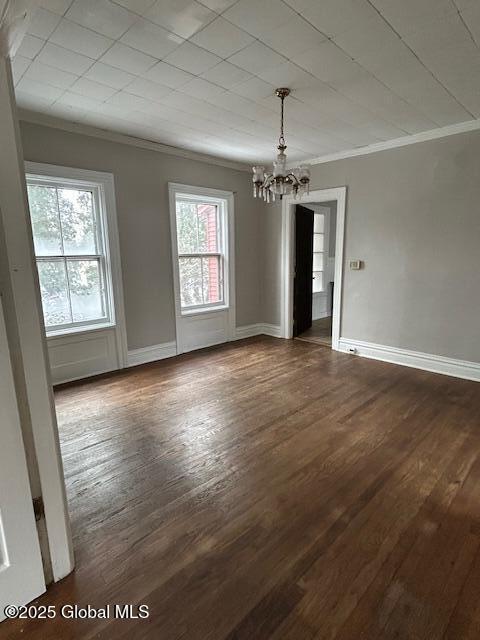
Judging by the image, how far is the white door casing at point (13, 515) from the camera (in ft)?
3.91

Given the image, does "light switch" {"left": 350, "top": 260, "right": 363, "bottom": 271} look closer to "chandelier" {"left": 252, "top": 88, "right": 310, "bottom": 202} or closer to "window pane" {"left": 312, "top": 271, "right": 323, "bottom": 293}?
"chandelier" {"left": 252, "top": 88, "right": 310, "bottom": 202}

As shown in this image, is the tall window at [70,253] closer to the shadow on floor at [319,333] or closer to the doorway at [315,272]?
the doorway at [315,272]

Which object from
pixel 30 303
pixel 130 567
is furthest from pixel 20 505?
pixel 30 303

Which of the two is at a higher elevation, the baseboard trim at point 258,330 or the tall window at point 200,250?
the tall window at point 200,250

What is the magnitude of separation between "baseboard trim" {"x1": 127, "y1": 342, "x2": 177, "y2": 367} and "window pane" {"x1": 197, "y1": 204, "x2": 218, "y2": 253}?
4.67 feet

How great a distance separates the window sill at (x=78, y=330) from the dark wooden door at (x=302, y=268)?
2895 mm

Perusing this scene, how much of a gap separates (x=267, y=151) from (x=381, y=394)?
3.21 m

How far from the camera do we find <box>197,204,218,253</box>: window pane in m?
4.72

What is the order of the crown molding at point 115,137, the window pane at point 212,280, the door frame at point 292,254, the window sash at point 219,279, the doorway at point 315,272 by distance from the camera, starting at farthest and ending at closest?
the doorway at point 315,272, the window pane at point 212,280, the window sash at point 219,279, the door frame at point 292,254, the crown molding at point 115,137

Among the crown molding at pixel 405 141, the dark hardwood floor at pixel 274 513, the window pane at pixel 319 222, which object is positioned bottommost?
the dark hardwood floor at pixel 274 513

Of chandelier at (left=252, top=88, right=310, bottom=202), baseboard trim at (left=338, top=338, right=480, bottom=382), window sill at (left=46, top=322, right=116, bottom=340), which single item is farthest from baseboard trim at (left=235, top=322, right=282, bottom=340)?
chandelier at (left=252, top=88, right=310, bottom=202)

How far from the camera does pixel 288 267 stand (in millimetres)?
5191

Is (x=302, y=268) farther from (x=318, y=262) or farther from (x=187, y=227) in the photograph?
(x=187, y=227)

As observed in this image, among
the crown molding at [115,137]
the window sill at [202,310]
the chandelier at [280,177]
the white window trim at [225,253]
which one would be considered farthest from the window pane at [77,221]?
the chandelier at [280,177]
